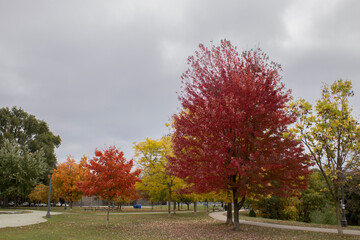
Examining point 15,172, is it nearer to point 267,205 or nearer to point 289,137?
point 267,205

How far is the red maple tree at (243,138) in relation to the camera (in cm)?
1330

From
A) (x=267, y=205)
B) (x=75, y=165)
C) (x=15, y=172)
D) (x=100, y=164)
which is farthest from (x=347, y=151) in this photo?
(x=15, y=172)

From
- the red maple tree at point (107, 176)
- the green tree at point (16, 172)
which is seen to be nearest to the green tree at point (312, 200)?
the red maple tree at point (107, 176)

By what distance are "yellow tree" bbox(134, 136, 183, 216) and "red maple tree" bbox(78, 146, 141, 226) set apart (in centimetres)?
1016

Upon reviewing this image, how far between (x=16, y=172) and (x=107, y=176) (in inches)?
1059

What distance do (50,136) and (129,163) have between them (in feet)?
129

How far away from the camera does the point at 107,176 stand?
17.4 metres

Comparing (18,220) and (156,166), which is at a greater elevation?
(156,166)

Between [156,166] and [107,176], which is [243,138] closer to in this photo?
[107,176]

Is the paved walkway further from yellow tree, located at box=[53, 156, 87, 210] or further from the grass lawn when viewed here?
yellow tree, located at box=[53, 156, 87, 210]

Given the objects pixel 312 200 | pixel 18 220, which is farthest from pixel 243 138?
pixel 312 200

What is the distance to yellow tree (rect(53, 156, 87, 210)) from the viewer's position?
35.1 m

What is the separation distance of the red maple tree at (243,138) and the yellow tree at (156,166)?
13.3m

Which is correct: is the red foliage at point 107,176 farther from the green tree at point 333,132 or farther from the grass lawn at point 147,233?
the green tree at point 333,132
